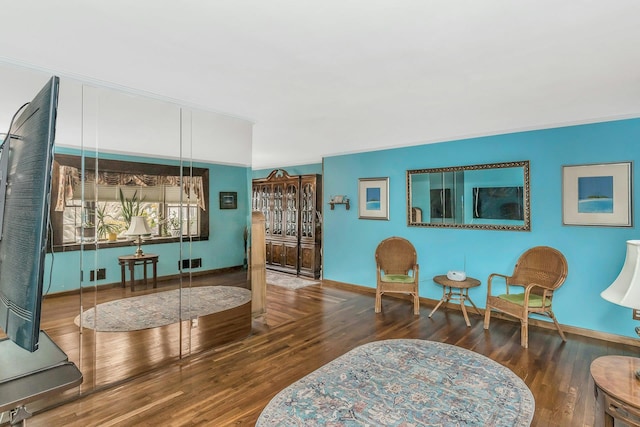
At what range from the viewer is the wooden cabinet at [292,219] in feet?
22.2

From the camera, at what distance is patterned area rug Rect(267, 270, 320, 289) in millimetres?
6281

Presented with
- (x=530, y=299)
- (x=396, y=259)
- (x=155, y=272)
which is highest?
(x=155, y=272)

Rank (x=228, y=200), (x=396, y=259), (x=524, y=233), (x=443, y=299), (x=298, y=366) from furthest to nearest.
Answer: (x=396, y=259) → (x=443, y=299) → (x=524, y=233) → (x=228, y=200) → (x=298, y=366)

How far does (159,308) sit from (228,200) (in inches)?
47.6

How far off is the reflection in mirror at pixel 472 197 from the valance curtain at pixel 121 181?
3.32 metres

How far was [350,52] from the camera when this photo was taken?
2.16 m

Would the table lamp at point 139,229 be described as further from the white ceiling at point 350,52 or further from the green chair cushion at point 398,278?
the green chair cushion at point 398,278

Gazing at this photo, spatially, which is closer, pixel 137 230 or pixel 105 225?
pixel 105 225

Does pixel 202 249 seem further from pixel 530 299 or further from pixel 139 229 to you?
pixel 530 299

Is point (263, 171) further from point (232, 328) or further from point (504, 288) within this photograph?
point (504, 288)

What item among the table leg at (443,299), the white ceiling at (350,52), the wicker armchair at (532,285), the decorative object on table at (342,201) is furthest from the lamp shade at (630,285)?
the decorative object on table at (342,201)

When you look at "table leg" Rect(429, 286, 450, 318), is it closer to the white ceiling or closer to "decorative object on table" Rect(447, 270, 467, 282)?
"decorative object on table" Rect(447, 270, 467, 282)

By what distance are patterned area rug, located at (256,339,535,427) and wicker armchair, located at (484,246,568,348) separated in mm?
813

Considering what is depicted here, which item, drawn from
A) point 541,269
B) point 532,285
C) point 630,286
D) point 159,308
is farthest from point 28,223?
point 541,269
